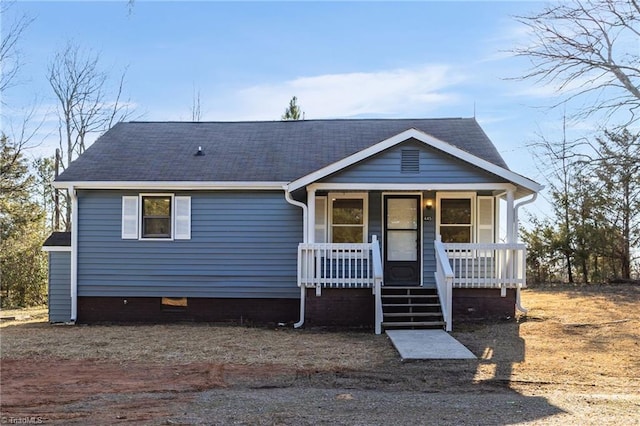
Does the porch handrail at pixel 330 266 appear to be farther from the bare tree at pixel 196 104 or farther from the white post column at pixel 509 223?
the bare tree at pixel 196 104

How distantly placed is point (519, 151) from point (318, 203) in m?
5.35

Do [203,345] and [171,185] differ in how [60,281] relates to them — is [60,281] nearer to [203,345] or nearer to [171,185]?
[171,185]

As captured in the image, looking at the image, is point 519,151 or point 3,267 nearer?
point 519,151

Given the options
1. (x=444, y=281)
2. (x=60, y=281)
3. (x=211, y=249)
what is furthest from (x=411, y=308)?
(x=60, y=281)

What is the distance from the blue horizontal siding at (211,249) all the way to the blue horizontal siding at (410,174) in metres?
1.80

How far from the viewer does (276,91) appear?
25547mm

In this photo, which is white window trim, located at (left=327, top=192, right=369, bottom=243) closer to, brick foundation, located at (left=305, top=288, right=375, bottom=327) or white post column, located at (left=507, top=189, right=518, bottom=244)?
brick foundation, located at (left=305, top=288, right=375, bottom=327)

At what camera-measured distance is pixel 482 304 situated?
39.8 feet

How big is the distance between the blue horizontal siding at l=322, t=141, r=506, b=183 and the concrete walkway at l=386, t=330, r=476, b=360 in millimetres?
3050

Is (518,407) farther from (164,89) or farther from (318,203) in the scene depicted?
(164,89)

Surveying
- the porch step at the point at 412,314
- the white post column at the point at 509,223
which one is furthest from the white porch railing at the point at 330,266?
the white post column at the point at 509,223

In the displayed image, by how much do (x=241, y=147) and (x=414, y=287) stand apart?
5555 mm

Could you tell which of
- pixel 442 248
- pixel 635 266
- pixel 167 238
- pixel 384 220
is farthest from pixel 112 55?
pixel 635 266

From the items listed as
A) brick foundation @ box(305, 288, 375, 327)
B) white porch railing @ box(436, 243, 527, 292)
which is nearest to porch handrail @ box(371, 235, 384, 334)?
brick foundation @ box(305, 288, 375, 327)
